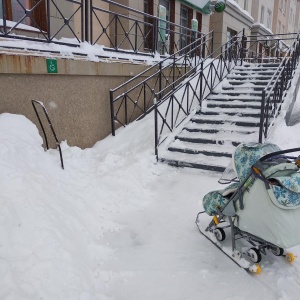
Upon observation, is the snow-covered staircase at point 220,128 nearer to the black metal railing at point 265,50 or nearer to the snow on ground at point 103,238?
the snow on ground at point 103,238

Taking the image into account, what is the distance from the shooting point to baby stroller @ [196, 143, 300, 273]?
8.45 ft

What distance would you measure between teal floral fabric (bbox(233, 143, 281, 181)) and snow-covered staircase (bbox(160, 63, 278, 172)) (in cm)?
243

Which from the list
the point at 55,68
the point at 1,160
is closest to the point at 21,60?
the point at 55,68

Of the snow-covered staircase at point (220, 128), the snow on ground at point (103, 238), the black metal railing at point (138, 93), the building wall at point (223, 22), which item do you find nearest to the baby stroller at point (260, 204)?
the snow on ground at point (103, 238)

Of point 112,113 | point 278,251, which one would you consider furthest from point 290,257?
point 112,113

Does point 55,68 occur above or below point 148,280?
above

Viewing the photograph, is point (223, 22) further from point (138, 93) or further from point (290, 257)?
point (290, 257)

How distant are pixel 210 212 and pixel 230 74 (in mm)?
7229

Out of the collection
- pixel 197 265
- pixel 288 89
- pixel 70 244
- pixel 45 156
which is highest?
pixel 288 89

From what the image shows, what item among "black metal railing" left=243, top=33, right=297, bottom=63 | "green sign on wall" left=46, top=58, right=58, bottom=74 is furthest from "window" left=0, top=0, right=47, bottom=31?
"black metal railing" left=243, top=33, right=297, bottom=63

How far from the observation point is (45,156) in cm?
470

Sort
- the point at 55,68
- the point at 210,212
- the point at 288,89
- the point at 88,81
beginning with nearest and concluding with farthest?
the point at 210,212 → the point at 55,68 → the point at 88,81 → the point at 288,89

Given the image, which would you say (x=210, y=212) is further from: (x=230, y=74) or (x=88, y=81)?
(x=230, y=74)

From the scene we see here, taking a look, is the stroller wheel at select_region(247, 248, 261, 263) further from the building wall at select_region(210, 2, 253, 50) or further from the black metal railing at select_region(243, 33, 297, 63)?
the building wall at select_region(210, 2, 253, 50)
